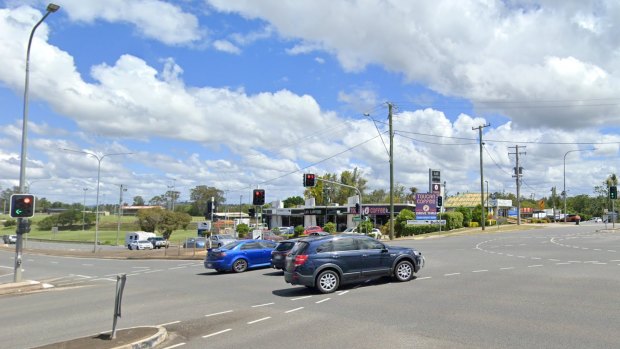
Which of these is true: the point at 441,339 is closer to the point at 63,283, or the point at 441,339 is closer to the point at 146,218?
the point at 63,283

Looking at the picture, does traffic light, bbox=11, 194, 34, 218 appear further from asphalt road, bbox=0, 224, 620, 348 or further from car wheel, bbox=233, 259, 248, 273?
car wheel, bbox=233, 259, 248, 273

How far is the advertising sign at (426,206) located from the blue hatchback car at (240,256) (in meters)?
33.2

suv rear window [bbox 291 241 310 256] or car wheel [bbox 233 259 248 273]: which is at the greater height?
suv rear window [bbox 291 241 310 256]

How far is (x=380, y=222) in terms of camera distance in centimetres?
7969

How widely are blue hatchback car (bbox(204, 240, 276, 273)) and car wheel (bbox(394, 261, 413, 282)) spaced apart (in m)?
8.63

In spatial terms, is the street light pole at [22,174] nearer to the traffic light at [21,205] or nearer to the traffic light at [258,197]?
the traffic light at [21,205]

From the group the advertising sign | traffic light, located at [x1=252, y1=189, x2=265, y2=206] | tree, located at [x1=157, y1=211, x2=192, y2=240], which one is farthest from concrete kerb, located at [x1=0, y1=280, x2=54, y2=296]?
tree, located at [x1=157, y1=211, x2=192, y2=240]

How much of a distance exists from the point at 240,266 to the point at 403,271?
9115 millimetres

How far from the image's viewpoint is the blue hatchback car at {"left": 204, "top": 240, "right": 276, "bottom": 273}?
22219 mm

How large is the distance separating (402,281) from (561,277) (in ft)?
14.5

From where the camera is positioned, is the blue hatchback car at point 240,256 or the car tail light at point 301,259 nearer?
the car tail light at point 301,259

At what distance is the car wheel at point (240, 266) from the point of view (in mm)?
22442

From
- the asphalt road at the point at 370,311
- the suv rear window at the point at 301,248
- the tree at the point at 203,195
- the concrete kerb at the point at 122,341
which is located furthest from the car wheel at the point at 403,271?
the tree at the point at 203,195

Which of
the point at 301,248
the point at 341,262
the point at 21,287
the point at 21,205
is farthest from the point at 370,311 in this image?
the point at 21,205
